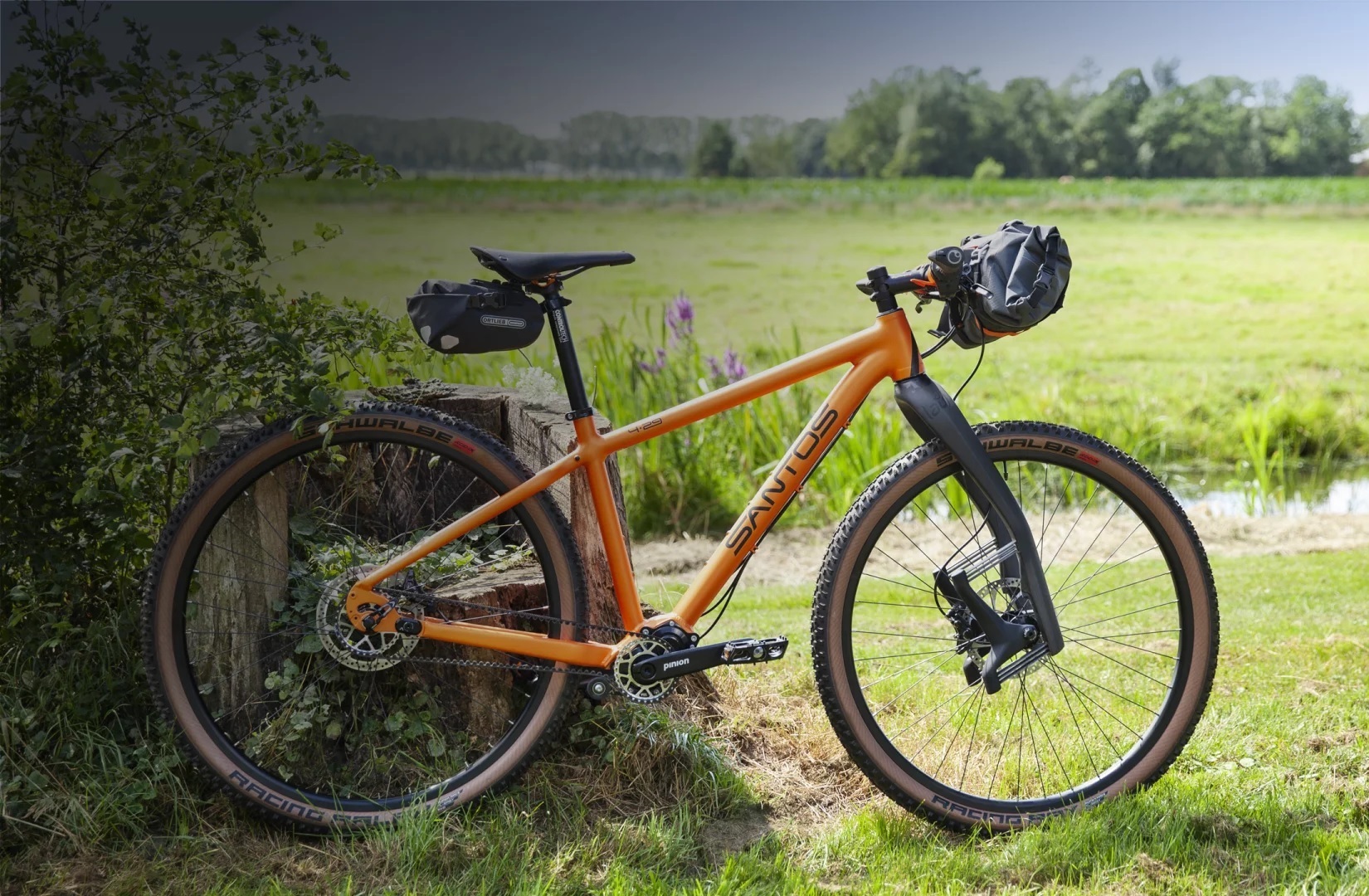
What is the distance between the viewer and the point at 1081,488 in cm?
558

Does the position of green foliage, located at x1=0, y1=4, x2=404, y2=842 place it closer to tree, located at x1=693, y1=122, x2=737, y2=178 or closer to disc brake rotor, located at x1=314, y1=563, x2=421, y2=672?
disc brake rotor, located at x1=314, y1=563, x2=421, y2=672

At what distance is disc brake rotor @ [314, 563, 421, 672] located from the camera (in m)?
2.05

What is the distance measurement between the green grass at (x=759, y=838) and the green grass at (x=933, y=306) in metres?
2.63

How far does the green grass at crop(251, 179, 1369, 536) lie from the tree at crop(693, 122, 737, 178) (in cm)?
23

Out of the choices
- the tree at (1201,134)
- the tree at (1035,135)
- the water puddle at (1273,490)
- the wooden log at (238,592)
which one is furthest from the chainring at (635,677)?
the tree at (1201,134)

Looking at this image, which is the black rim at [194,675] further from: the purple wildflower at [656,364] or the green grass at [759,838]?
the purple wildflower at [656,364]

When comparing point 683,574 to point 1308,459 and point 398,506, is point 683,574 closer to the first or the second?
point 398,506

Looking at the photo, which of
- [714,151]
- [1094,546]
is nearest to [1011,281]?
[1094,546]

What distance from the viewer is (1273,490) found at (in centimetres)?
574

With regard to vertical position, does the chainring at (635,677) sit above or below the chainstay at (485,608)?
below

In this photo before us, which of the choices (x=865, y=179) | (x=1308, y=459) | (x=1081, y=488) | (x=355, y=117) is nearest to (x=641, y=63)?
(x=355, y=117)

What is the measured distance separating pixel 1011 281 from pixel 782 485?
54 cm

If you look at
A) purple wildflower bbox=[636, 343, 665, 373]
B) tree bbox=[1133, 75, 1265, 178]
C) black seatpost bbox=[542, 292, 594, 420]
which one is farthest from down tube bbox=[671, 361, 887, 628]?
tree bbox=[1133, 75, 1265, 178]

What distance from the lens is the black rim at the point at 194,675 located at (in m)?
2.02
